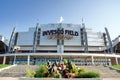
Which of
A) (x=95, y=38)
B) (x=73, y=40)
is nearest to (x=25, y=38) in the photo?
(x=73, y=40)

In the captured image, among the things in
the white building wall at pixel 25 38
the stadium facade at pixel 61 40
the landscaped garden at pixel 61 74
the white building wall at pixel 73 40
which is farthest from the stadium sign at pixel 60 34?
the landscaped garden at pixel 61 74

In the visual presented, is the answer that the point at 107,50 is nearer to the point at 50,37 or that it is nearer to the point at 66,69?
the point at 50,37

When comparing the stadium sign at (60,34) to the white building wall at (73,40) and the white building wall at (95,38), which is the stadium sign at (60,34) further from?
the white building wall at (95,38)

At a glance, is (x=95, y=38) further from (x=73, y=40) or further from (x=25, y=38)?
(x=25, y=38)

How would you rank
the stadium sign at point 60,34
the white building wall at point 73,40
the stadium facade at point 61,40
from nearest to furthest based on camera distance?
the stadium sign at point 60,34, the stadium facade at point 61,40, the white building wall at point 73,40

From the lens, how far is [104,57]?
156 feet

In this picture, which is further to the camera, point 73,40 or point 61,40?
point 73,40

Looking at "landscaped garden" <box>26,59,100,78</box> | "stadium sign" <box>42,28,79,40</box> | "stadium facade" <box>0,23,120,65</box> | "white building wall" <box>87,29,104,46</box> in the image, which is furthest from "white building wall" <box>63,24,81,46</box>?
"landscaped garden" <box>26,59,100,78</box>

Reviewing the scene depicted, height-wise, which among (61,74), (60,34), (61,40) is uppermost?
(60,34)

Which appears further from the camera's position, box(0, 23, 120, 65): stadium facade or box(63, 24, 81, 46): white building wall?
box(63, 24, 81, 46): white building wall

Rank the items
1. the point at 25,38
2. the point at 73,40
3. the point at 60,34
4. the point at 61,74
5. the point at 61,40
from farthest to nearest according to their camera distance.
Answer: the point at 25,38
the point at 73,40
the point at 61,40
the point at 60,34
the point at 61,74

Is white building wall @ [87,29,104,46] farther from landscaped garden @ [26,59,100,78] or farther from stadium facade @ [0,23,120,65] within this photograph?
landscaped garden @ [26,59,100,78]

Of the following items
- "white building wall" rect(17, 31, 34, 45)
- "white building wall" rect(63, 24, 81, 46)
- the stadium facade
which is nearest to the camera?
the stadium facade

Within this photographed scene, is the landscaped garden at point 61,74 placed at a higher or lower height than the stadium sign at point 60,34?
lower
